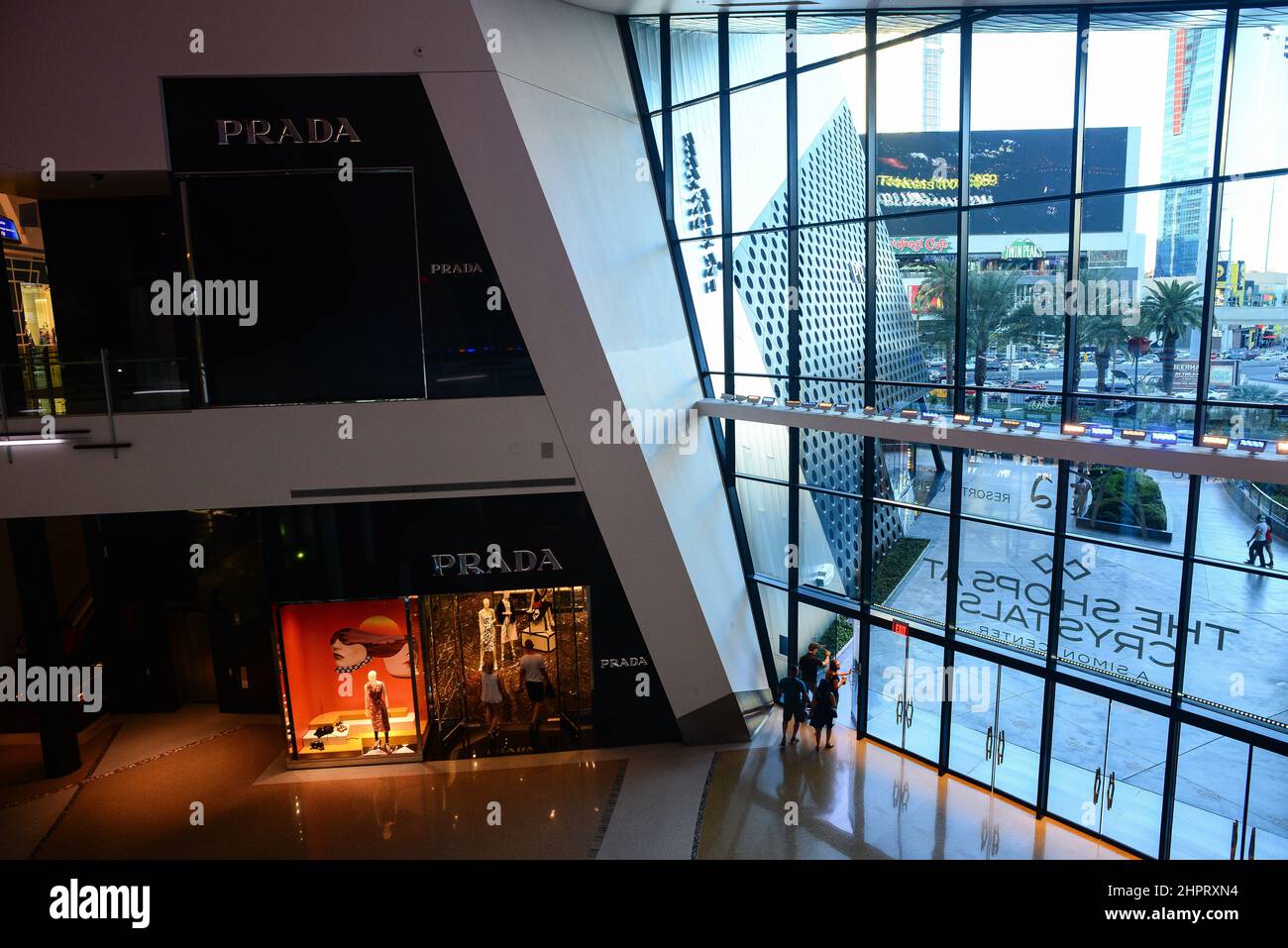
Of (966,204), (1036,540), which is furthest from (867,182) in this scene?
(1036,540)

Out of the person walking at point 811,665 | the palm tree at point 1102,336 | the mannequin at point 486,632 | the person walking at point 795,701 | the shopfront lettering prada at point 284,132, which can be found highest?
the shopfront lettering prada at point 284,132

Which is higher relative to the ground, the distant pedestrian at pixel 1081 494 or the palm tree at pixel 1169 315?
the palm tree at pixel 1169 315

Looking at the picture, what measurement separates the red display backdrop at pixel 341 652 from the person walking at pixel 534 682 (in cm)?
152

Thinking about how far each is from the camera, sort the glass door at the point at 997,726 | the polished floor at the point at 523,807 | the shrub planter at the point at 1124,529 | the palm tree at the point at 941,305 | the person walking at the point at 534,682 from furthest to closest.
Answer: the person walking at the point at 534,682 < the glass door at the point at 997,726 < the palm tree at the point at 941,305 < the polished floor at the point at 523,807 < the shrub planter at the point at 1124,529

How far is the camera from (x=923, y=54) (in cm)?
923

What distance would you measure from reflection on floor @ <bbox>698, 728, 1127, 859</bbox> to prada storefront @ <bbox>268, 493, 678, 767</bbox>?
1.63 meters

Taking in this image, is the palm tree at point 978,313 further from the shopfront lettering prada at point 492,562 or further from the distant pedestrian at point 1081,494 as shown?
the shopfront lettering prada at point 492,562

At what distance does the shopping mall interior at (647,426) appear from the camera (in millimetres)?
7992

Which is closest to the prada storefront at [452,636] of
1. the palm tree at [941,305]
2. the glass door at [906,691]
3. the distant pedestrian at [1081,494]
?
the glass door at [906,691]

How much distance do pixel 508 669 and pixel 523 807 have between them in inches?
75.0

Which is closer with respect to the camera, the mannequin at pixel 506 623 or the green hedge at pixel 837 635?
the mannequin at pixel 506 623

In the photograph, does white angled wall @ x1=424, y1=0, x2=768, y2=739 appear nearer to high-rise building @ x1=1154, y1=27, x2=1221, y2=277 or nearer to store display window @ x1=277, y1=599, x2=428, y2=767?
store display window @ x1=277, y1=599, x2=428, y2=767

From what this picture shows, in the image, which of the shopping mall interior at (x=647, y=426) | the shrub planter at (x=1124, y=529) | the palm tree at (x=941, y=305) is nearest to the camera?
the shopping mall interior at (x=647, y=426)

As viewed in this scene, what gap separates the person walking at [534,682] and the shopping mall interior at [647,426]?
121 mm
